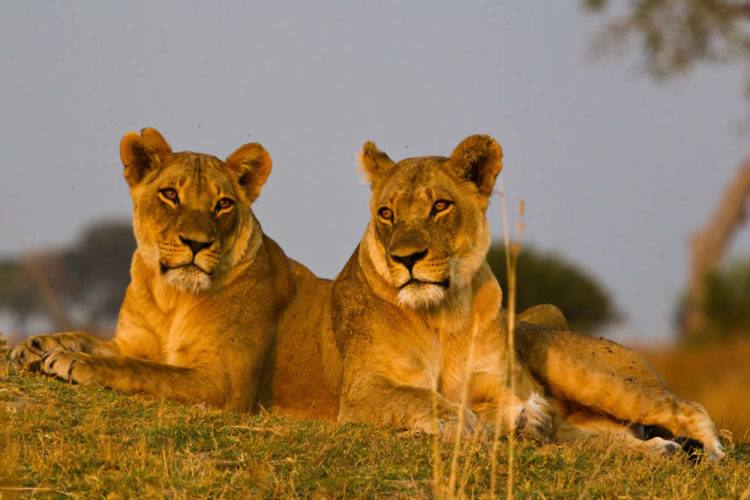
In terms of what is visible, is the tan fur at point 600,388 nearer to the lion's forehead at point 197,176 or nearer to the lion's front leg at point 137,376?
the lion's front leg at point 137,376

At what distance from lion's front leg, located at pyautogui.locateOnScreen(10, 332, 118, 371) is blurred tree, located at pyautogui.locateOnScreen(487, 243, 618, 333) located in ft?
43.5

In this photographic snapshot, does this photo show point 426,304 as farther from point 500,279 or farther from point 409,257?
point 500,279

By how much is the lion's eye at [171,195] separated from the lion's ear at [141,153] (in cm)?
31

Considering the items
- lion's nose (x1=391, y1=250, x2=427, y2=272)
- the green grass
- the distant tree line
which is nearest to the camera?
the green grass

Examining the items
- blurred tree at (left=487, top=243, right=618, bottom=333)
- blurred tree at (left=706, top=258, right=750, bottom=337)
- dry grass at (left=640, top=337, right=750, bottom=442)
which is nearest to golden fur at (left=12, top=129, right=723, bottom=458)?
dry grass at (left=640, top=337, right=750, bottom=442)

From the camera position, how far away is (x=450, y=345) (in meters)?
6.47

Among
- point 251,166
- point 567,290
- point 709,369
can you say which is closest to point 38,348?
point 251,166

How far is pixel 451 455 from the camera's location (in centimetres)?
526

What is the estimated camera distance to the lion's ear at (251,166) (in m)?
7.16

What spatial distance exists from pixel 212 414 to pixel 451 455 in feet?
4.01

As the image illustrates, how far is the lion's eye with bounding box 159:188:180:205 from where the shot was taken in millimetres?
6680

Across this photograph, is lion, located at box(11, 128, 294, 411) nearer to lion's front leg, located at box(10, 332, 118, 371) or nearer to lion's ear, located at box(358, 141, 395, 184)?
lion's front leg, located at box(10, 332, 118, 371)

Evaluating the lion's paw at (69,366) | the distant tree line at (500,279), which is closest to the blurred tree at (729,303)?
the distant tree line at (500,279)

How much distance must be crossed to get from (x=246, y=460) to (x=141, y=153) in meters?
2.55
